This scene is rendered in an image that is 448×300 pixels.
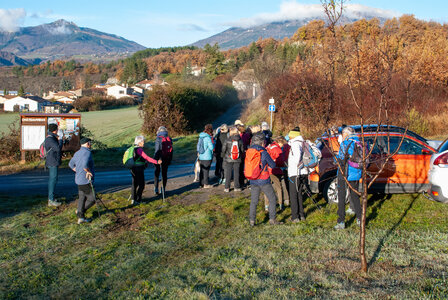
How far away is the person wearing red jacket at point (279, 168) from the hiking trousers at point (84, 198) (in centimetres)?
385

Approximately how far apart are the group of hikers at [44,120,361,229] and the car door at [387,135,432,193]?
1341mm

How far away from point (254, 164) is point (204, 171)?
4283mm

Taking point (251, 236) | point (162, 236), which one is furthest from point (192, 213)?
point (251, 236)

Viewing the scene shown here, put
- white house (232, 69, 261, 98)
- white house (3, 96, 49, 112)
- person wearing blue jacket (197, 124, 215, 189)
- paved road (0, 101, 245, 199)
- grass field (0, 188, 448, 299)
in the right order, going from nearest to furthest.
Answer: grass field (0, 188, 448, 299)
person wearing blue jacket (197, 124, 215, 189)
paved road (0, 101, 245, 199)
white house (232, 69, 261, 98)
white house (3, 96, 49, 112)

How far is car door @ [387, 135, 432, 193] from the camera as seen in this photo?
29.6ft

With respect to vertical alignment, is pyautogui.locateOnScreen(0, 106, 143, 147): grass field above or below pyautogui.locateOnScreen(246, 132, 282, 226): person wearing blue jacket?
below

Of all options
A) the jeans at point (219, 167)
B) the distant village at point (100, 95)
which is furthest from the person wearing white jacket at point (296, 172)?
the distant village at point (100, 95)

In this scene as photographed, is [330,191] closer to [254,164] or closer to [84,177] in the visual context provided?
[254,164]

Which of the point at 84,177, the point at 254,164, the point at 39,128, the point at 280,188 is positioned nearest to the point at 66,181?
the point at 39,128

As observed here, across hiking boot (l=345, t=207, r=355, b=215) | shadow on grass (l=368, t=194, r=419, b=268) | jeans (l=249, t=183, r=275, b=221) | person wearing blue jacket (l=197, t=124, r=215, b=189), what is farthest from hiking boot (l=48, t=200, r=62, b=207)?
shadow on grass (l=368, t=194, r=419, b=268)

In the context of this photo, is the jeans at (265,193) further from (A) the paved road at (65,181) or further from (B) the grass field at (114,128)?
(B) the grass field at (114,128)

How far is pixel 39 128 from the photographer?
57.6ft

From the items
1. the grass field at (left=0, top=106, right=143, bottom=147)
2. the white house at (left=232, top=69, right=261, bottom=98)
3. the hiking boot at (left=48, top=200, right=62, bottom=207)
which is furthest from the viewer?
the white house at (left=232, top=69, right=261, bottom=98)

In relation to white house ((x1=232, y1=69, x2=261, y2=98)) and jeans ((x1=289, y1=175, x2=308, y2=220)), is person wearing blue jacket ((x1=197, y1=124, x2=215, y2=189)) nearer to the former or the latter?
jeans ((x1=289, y1=175, x2=308, y2=220))
